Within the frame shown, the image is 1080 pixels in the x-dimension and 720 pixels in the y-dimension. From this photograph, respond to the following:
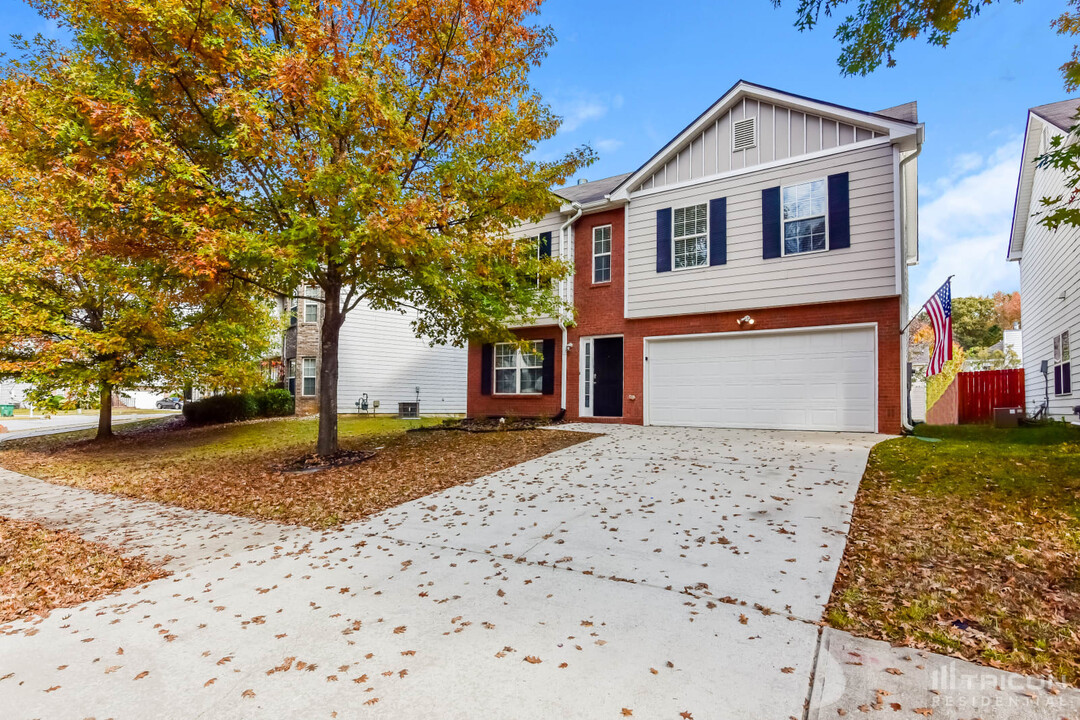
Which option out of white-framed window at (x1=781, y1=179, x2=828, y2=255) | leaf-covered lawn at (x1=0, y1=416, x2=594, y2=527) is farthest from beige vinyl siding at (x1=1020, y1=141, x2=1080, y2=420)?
leaf-covered lawn at (x1=0, y1=416, x2=594, y2=527)

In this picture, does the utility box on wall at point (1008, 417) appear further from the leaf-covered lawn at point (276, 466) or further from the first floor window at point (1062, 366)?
the leaf-covered lawn at point (276, 466)

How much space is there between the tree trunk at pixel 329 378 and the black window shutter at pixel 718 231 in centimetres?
769

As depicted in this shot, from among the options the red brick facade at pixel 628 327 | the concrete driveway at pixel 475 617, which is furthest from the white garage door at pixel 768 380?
the concrete driveway at pixel 475 617

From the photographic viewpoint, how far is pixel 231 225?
25.3ft

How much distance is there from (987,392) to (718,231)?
10.5 m

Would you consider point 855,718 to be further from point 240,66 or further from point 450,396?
point 450,396

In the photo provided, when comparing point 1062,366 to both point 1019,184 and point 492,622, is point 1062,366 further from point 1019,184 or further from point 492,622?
point 492,622

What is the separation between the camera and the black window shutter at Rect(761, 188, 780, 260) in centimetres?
1091

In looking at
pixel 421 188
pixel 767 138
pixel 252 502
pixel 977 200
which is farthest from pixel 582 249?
pixel 977 200

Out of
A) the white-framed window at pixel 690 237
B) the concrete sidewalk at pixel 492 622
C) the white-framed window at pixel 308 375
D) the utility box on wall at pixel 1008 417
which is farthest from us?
the white-framed window at pixel 308 375

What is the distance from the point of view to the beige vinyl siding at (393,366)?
20391 millimetres

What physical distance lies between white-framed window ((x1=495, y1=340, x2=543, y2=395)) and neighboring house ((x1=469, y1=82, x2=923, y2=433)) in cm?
8

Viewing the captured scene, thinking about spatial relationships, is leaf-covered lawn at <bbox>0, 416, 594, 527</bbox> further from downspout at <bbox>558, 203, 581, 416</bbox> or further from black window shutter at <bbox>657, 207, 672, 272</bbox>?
black window shutter at <bbox>657, 207, 672, 272</bbox>

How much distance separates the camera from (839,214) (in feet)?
33.7
